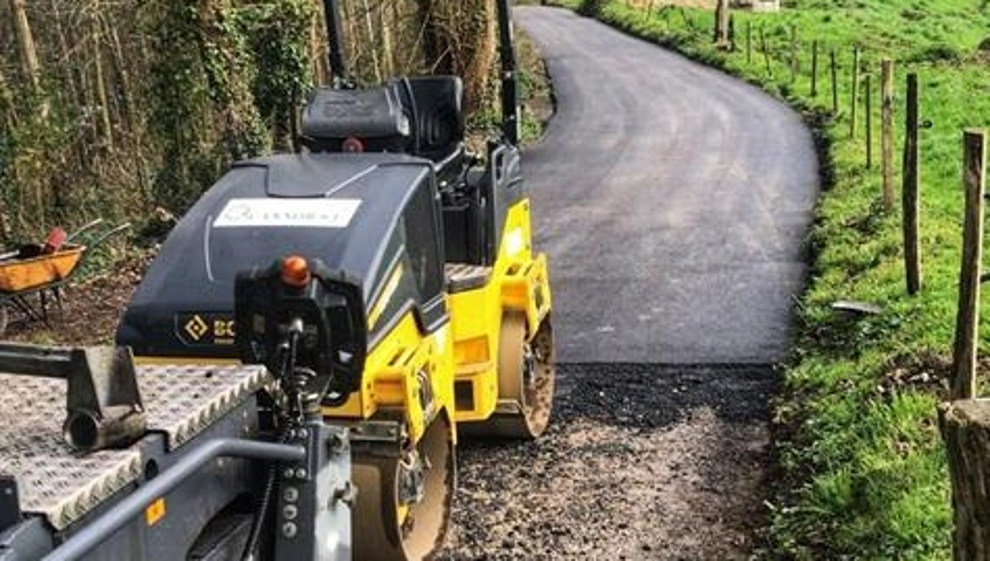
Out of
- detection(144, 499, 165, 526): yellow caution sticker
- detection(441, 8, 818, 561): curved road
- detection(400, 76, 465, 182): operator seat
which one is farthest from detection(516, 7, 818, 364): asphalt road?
detection(144, 499, 165, 526): yellow caution sticker

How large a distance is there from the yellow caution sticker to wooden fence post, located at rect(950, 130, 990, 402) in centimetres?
458

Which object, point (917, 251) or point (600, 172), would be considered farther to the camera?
point (600, 172)

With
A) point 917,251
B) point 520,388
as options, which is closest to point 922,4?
point 917,251

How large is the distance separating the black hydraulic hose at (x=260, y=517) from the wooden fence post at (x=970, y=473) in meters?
1.92

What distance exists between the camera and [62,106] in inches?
732

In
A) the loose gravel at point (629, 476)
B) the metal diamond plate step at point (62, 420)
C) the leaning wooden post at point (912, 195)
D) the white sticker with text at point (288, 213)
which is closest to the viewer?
the metal diamond plate step at point (62, 420)

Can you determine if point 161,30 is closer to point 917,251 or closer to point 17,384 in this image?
point 917,251

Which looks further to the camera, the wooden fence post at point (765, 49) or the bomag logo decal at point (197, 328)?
the wooden fence post at point (765, 49)

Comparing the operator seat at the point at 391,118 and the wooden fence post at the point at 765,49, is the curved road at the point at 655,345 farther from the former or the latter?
the wooden fence post at the point at 765,49

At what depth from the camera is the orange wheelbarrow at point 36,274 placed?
1019cm

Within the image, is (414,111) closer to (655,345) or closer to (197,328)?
(197,328)

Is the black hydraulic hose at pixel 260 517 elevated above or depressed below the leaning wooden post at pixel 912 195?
above

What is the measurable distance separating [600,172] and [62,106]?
8266 millimetres

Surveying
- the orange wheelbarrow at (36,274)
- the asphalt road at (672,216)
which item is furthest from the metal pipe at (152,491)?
the orange wheelbarrow at (36,274)
